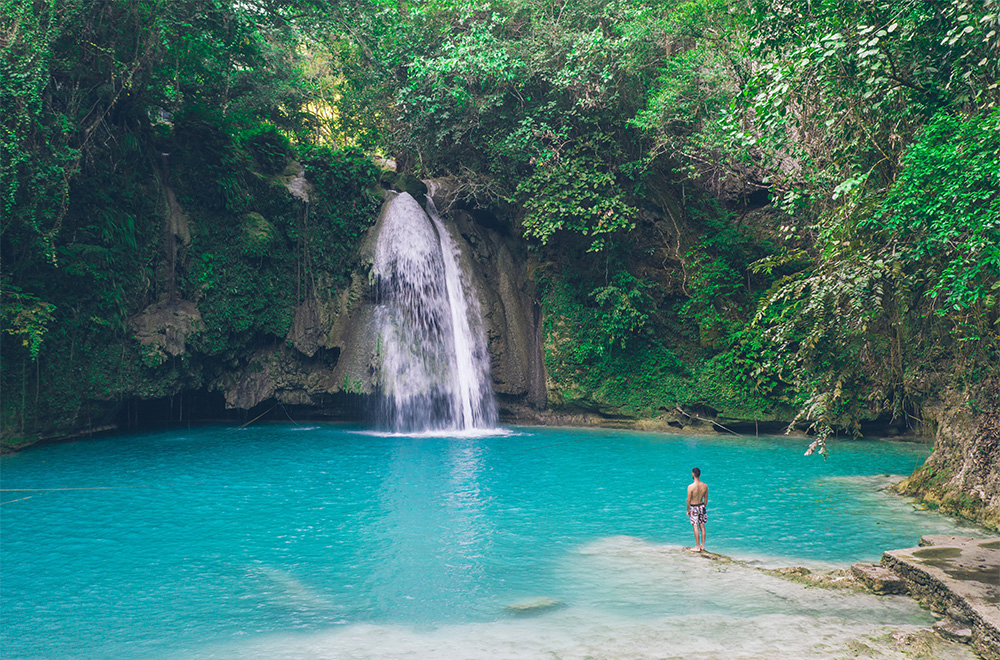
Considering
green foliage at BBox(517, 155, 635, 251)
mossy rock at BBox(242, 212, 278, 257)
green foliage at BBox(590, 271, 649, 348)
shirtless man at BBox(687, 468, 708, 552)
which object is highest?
green foliage at BBox(517, 155, 635, 251)

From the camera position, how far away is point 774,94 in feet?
23.3

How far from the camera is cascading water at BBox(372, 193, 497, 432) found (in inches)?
669

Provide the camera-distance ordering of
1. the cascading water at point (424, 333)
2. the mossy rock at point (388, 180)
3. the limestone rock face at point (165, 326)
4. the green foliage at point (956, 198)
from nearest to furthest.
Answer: the green foliage at point (956, 198)
the limestone rock face at point (165, 326)
the cascading water at point (424, 333)
the mossy rock at point (388, 180)

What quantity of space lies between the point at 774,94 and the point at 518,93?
12176 mm

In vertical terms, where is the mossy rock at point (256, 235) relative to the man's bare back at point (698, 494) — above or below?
above

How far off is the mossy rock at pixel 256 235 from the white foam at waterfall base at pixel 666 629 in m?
13.4

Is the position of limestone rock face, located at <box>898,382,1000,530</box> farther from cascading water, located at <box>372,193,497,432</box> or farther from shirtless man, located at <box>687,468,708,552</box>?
cascading water, located at <box>372,193,497,432</box>

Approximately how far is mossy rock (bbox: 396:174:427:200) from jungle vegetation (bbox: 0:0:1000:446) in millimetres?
838

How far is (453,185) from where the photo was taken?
19.8 meters

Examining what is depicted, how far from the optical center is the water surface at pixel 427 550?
208 inches

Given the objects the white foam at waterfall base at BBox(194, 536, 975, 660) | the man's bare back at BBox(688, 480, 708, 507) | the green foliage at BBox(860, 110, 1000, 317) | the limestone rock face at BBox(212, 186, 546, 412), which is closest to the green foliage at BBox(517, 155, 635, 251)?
the limestone rock face at BBox(212, 186, 546, 412)

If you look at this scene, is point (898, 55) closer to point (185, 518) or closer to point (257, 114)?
point (185, 518)

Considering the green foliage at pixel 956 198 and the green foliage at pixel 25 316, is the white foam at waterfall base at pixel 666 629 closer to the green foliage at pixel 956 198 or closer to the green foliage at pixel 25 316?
the green foliage at pixel 956 198

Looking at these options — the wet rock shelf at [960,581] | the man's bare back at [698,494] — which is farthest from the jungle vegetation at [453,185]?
the wet rock shelf at [960,581]
